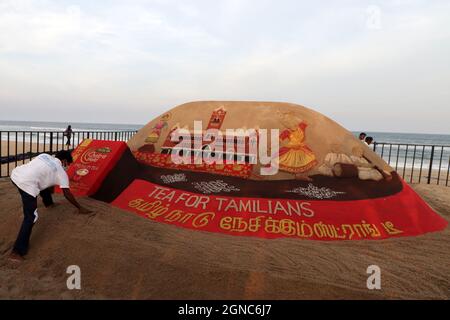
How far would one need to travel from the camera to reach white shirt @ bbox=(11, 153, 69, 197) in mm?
4059

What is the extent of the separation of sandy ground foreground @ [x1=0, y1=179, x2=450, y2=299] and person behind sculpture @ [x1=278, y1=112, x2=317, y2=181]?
2515mm

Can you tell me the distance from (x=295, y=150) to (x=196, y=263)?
14.2ft

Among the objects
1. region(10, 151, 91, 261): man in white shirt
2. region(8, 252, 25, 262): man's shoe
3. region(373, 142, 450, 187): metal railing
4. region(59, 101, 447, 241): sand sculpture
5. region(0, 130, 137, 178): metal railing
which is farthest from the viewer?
region(373, 142, 450, 187): metal railing

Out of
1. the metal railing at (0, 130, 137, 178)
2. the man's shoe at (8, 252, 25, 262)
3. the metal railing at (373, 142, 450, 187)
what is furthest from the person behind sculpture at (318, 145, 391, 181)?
the metal railing at (0, 130, 137, 178)

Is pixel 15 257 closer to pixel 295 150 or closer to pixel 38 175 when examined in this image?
pixel 38 175

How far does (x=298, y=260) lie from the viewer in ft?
13.4

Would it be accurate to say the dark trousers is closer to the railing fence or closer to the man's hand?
the man's hand

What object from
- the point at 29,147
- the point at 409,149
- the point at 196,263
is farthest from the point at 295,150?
the point at 409,149

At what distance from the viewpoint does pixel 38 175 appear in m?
4.14

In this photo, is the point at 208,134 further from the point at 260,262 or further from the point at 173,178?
the point at 260,262

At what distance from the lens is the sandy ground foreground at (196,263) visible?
337 cm

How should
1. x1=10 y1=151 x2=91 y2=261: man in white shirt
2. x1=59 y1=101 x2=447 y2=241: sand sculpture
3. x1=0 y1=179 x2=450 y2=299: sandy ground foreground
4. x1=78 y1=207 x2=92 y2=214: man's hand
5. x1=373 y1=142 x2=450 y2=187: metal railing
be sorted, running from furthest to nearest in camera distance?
x1=373 y1=142 x2=450 y2=187: metal railing → x1=59 y1=101 x2=447 y2=241: sand sculpture → x1=78 y1=207 x2=92 y2=214: man's hand → x1=10 y1=151 x2=91 y2=261: man in white shirt → x1=0 y1=179 x2=450 y2=299: sandy ground foreground

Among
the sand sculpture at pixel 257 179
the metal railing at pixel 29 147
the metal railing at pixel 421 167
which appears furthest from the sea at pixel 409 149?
the sand sculpture at pixel 257 179

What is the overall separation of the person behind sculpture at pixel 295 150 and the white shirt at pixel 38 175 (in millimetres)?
4718
